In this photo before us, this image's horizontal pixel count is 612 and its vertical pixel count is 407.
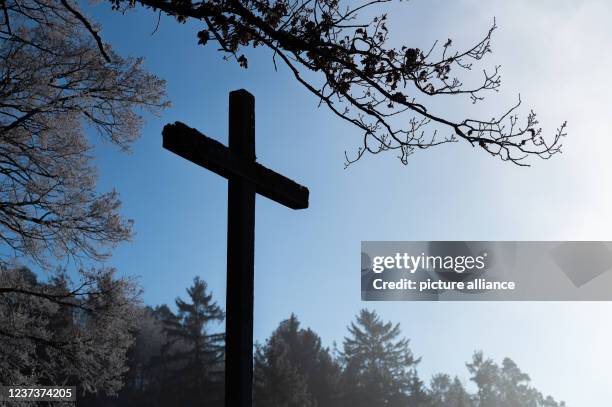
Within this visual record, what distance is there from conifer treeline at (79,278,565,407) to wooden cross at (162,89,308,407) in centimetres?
3363

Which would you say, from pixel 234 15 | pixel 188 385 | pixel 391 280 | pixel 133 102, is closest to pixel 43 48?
pixel 133 102

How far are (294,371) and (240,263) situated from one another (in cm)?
3473

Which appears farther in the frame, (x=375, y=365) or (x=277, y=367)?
(x=375, y=365)

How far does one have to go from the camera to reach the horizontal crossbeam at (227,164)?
3428 mm

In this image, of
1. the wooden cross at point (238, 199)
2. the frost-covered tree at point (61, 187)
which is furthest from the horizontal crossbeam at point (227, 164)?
the frost-covered tree at point (61, 187)

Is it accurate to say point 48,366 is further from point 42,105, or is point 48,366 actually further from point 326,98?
point 326,98

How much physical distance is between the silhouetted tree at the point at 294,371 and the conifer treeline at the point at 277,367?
2.2 inches

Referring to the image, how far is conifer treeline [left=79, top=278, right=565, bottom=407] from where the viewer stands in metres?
38.4

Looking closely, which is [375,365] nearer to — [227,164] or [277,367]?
[277,367]

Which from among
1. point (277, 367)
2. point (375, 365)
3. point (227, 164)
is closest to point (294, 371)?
point (277, 367)

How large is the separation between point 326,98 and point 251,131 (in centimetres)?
54

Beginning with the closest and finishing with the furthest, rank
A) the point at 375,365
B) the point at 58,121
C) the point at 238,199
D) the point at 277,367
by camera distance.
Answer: the point at 238,199 < the point at 58,121 < the point at 277,367 < the point at 375,365

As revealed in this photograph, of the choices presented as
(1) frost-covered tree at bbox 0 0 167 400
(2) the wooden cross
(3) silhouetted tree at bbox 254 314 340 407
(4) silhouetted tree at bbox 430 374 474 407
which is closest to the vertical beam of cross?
(2) the wooden cross

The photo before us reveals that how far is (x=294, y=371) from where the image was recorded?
37094 mm
